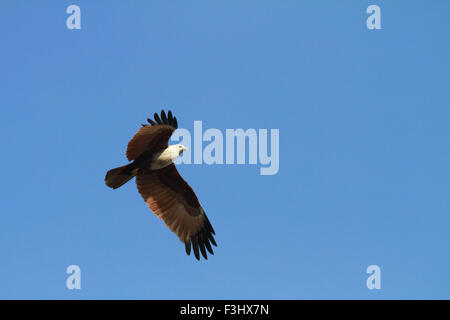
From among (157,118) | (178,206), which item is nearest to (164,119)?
(157,118)

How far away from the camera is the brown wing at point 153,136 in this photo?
9094 mm

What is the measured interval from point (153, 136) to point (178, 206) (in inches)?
80.5

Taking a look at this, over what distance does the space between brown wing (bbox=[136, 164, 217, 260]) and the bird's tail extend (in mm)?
677

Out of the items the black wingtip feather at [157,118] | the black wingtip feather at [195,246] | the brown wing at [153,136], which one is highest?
the black wingtip feather at [157,118]

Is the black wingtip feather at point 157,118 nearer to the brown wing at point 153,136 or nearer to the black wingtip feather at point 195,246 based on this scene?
the brown wing at point 153,136

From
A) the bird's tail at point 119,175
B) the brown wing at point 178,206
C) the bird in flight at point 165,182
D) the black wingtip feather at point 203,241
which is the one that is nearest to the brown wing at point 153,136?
the bird in flight at point 165,182

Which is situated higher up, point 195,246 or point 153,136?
point 153,136

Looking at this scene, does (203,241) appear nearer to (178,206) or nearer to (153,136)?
(178,206)

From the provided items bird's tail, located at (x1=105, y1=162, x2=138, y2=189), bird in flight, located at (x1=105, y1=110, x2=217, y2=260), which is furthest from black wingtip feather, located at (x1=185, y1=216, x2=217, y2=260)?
bird's tail, located at (x1=105, y1=162, x2=138, y2=189)

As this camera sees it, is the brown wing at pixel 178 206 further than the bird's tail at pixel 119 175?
Yes

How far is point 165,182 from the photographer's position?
10.3 meters
